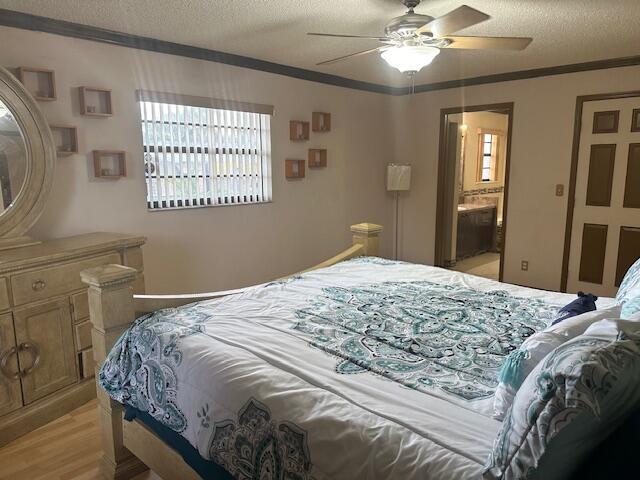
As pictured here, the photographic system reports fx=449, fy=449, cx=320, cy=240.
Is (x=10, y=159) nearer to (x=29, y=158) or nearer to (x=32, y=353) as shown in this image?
(x=29, y=158)

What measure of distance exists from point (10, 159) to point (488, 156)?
672 centimetres

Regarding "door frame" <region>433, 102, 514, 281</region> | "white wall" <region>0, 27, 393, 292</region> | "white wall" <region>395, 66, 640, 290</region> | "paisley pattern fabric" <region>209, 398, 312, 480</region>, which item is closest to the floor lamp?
"white wall" <region>0, 27, 393, 292</region>

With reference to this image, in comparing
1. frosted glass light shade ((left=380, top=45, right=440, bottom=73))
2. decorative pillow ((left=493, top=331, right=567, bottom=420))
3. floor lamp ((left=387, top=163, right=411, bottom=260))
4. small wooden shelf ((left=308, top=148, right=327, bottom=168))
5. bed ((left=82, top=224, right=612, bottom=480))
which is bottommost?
bed ((left=82, top=224, right=612, bottom=480))

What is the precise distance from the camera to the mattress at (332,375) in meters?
1.12

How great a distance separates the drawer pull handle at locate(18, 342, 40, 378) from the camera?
2.36 metres

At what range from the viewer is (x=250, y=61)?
391 centimetres

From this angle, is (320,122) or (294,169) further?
(320,122)

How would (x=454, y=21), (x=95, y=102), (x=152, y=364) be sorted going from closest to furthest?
(x=152, y=364)
(x=454, y=21)
(x=95, y=102)

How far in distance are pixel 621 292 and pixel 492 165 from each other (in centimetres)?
620

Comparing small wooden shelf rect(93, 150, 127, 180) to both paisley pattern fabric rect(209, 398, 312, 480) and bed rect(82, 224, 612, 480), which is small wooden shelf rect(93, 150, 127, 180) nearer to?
bed rect(82, 224, 612, 480)

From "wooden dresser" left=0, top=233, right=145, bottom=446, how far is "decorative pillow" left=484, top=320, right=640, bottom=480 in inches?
92.7

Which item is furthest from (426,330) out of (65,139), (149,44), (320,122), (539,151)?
(539,151)

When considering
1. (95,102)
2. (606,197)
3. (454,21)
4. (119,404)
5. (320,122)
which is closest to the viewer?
(119,404)

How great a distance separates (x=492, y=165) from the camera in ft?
24.7
